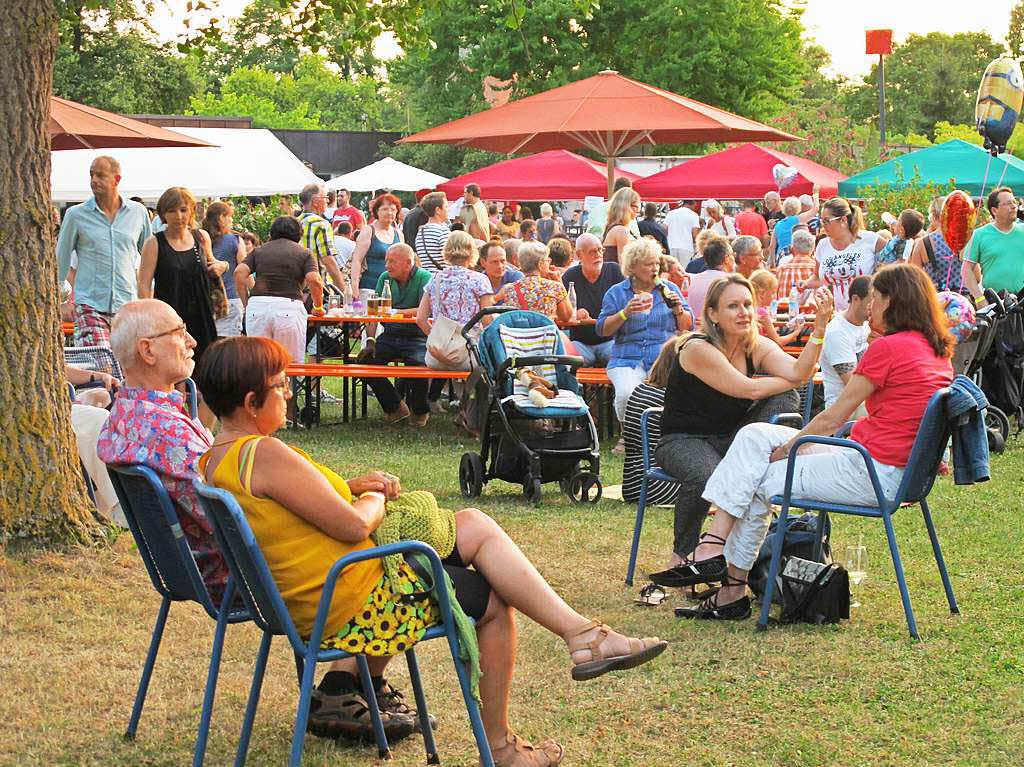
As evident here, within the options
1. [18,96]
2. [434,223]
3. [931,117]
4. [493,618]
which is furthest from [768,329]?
[931,117]

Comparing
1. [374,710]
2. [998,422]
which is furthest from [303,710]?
[998,422]

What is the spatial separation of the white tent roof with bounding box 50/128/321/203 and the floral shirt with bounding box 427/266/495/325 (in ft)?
30.8

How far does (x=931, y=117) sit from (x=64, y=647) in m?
86.0

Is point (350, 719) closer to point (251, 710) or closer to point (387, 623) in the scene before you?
point (251, 710)

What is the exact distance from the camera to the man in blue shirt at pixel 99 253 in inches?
355

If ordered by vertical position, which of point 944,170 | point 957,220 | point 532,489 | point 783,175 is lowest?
point 532,489

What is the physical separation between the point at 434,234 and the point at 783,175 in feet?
29.3

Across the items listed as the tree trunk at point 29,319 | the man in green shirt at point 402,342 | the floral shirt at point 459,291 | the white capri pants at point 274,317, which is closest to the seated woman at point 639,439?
the tree trunk at point 29,319

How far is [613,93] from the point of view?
610 inches

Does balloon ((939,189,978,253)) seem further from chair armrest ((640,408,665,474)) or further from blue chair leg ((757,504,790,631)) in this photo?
blue chair leg ((757,504,790,631))

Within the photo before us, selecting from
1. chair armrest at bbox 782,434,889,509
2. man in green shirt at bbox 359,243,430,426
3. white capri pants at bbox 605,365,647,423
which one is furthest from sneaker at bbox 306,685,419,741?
man in green shirt at bbox 359,243,430,426

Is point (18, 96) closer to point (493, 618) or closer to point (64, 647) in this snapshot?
point (64, 647)

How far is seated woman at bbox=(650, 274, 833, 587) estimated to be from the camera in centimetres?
657

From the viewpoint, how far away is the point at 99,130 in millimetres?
13789
